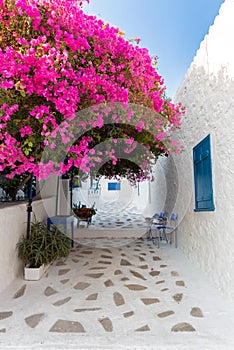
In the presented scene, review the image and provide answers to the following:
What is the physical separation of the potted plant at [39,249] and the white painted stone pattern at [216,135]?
2922mm

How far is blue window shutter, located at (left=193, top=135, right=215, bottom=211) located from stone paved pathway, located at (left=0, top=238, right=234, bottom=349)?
4.54ft

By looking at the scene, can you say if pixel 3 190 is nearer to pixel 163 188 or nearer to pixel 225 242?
pixel 225 242

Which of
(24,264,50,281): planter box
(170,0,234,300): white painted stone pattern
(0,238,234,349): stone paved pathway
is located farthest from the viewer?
(24,264,50,281): planter box

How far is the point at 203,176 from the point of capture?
442 cm

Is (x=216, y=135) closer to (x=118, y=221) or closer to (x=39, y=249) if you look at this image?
(x=39, y=249)

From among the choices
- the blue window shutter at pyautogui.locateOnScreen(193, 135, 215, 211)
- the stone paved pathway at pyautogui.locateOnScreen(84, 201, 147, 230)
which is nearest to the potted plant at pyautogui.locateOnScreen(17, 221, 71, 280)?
the blue window shutter at pyautogui.locateOnScreen(193, 135, 215, 211)

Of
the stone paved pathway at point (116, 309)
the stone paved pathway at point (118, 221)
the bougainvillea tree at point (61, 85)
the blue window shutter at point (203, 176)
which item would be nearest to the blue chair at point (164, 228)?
the stone paved pathway at point (118, 221)

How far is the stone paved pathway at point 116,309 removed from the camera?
2.40m

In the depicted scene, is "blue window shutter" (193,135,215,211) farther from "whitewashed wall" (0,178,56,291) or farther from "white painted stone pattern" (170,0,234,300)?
"whitewashed wall" (0,178,56,291)

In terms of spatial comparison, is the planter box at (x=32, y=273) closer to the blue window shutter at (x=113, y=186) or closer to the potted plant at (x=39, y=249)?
the potted plant at (x=39, y=249)

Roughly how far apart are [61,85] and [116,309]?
3.03 m

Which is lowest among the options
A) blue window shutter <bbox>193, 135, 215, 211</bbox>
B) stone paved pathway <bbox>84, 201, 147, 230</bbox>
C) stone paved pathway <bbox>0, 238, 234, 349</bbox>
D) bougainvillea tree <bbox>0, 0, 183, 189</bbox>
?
stone paved pathway <bbox>0, 238, 234, 349</bbox>

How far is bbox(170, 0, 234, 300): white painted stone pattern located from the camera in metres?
3.36

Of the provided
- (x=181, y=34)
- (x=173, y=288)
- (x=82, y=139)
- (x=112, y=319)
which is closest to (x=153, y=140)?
(x=82, y=139)
